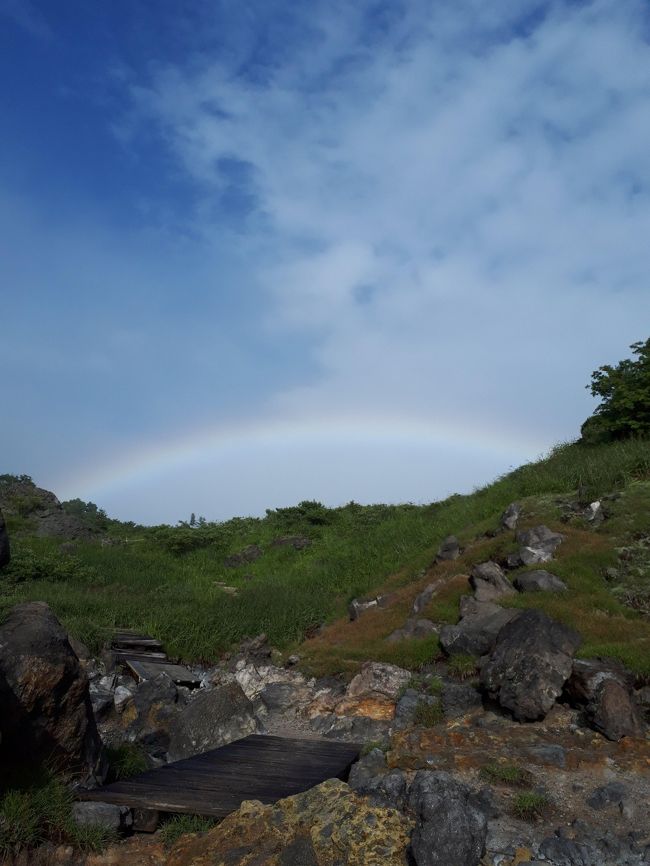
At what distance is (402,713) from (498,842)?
5092 millimetres

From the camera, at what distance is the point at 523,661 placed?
11.9 metres

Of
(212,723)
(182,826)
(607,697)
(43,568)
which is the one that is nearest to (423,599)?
(212,723)

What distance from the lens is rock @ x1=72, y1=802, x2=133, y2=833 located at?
27.0 ft

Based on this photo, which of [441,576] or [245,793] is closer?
[245,793]

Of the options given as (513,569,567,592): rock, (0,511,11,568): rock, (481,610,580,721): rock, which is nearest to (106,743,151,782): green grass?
(0,511,11,568): rock

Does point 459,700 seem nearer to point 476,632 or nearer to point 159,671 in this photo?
point 476,632

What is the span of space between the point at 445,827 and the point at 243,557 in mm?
27146

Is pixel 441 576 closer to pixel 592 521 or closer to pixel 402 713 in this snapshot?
pixel 592 521

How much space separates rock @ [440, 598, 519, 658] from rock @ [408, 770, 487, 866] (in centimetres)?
667

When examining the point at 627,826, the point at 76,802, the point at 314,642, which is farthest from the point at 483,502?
the point at 76,802

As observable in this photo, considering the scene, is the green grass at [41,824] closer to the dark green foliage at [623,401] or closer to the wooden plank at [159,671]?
the wooden plank at [159,671]

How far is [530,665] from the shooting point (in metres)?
11.8

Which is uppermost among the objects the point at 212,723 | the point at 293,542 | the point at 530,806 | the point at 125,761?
the point at 293,542

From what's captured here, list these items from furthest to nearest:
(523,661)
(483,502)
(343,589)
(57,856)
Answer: (483,502) < (343,589) < (523,661) < (57,856)
